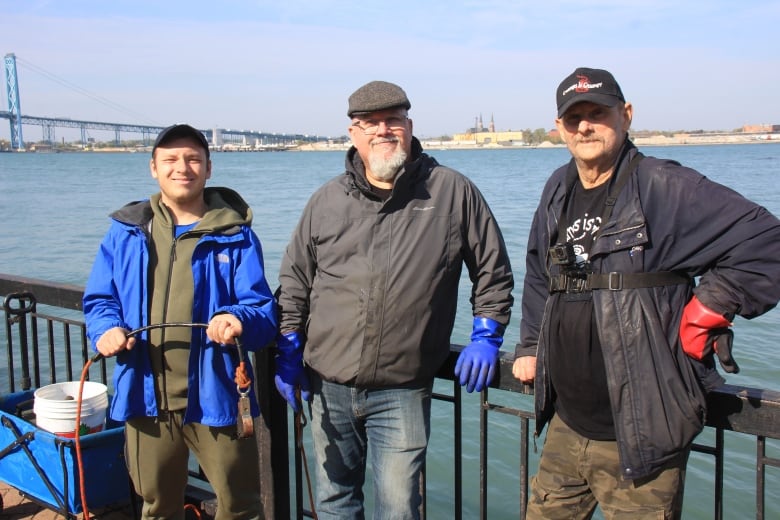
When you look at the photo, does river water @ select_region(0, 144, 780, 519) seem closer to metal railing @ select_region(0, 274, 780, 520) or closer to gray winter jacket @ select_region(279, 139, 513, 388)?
metal railing @ select_region(0, 274, 780, 520)

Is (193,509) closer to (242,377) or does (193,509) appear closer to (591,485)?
(242,377)

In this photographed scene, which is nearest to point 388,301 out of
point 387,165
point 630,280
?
point 387,165

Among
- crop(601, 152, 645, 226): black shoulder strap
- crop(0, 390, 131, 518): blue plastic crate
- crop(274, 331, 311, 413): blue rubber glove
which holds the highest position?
crop(601, 152, 645, 226): black shoulder strap

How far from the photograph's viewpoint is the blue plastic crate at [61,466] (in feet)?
11.3

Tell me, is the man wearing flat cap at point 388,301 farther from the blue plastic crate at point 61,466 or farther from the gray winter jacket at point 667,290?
the blue plastic crate at point 61,466

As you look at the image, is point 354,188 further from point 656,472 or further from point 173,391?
point 656,472

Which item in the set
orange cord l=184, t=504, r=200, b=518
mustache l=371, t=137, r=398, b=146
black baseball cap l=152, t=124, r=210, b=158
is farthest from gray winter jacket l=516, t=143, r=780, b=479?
orange cord l=184, t=504, r=200, b=518

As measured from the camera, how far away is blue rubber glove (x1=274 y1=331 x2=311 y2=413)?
3.04 meters

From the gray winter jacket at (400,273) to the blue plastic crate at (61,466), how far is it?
1.25 m

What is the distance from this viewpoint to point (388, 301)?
281 cm

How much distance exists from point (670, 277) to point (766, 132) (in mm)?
180334

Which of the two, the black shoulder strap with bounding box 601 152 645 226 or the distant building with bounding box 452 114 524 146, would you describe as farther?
the distant building with bounding box 452 114 524 146

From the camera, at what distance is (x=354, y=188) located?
2979 mm

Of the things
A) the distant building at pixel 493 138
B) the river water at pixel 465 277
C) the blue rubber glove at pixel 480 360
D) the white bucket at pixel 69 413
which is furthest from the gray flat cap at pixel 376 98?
the distant building at pixel 493 138
